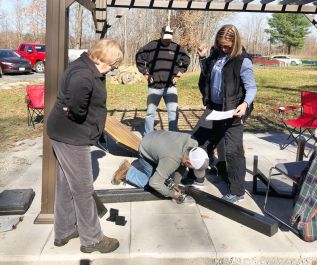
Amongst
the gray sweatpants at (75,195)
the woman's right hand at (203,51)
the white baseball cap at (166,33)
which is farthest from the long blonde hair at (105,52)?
the white baseball cap at (166,33)

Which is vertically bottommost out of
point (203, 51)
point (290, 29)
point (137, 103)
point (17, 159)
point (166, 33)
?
point (137, 103)

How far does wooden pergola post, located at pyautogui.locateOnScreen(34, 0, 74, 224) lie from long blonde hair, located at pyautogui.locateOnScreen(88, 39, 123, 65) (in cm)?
75

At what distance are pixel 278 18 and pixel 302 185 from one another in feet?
247

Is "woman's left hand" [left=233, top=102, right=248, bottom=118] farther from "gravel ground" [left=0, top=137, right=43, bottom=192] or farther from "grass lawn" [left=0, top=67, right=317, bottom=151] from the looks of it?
"grass lawn" [left=0, top=67, right=317, bottom=151]

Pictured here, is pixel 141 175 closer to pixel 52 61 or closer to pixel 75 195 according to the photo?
pixel 75 195

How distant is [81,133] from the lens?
299 centimetres

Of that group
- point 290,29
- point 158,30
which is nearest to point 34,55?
point 158,30

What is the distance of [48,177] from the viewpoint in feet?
12.1

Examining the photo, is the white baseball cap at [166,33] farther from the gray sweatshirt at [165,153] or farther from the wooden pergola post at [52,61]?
the wooden pergola post at [52,61]

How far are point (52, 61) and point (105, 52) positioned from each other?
0.89 metres

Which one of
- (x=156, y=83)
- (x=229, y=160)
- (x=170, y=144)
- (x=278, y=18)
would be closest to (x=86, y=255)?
(x=170, y=144)

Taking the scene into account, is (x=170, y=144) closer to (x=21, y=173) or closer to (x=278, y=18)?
(x=21, y=173)

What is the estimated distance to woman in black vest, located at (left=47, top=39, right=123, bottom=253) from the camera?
2846 mm

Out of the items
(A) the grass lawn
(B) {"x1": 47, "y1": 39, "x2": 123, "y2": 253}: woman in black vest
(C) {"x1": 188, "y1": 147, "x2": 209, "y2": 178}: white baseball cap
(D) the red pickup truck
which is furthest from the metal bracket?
(D) the red pickup truck
